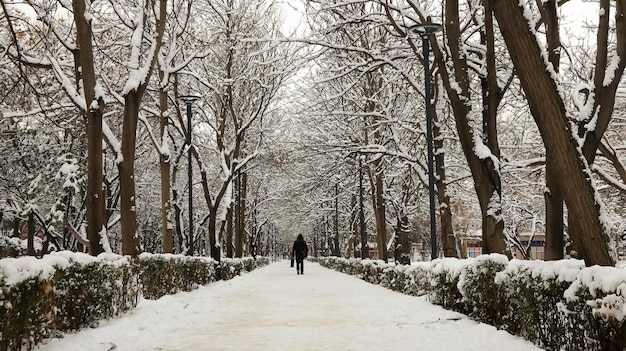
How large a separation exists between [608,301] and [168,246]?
1770 centimetres

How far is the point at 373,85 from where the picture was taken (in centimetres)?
2458

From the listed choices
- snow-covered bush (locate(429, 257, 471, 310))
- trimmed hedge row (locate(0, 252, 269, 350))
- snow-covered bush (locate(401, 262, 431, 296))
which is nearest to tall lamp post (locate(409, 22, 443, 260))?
snow-covered bush (locate(401, 262, 431, 296))

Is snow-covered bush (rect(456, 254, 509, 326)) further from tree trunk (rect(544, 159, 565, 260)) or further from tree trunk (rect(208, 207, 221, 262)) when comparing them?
tree trunk (rect(208, 207, 221, 262))

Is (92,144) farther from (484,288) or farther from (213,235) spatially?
(213,235)

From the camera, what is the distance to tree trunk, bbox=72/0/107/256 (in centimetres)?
1261

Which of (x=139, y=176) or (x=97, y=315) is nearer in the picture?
(x=97, y=315)

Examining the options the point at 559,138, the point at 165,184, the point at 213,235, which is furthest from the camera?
the point at 213,235

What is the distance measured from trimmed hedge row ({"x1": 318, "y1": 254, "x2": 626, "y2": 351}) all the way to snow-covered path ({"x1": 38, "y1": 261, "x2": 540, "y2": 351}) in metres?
0.25

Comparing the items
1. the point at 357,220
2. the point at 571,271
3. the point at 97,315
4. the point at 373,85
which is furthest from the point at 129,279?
the point at 357,220

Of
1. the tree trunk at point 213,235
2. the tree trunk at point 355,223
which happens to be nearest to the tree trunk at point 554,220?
the tree trunk at point 213,235

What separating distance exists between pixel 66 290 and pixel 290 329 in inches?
125

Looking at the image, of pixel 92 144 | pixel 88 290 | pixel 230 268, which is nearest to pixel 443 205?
pixel 92 144

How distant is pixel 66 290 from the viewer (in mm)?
7625

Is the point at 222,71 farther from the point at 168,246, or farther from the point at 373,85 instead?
the point at 168,246
